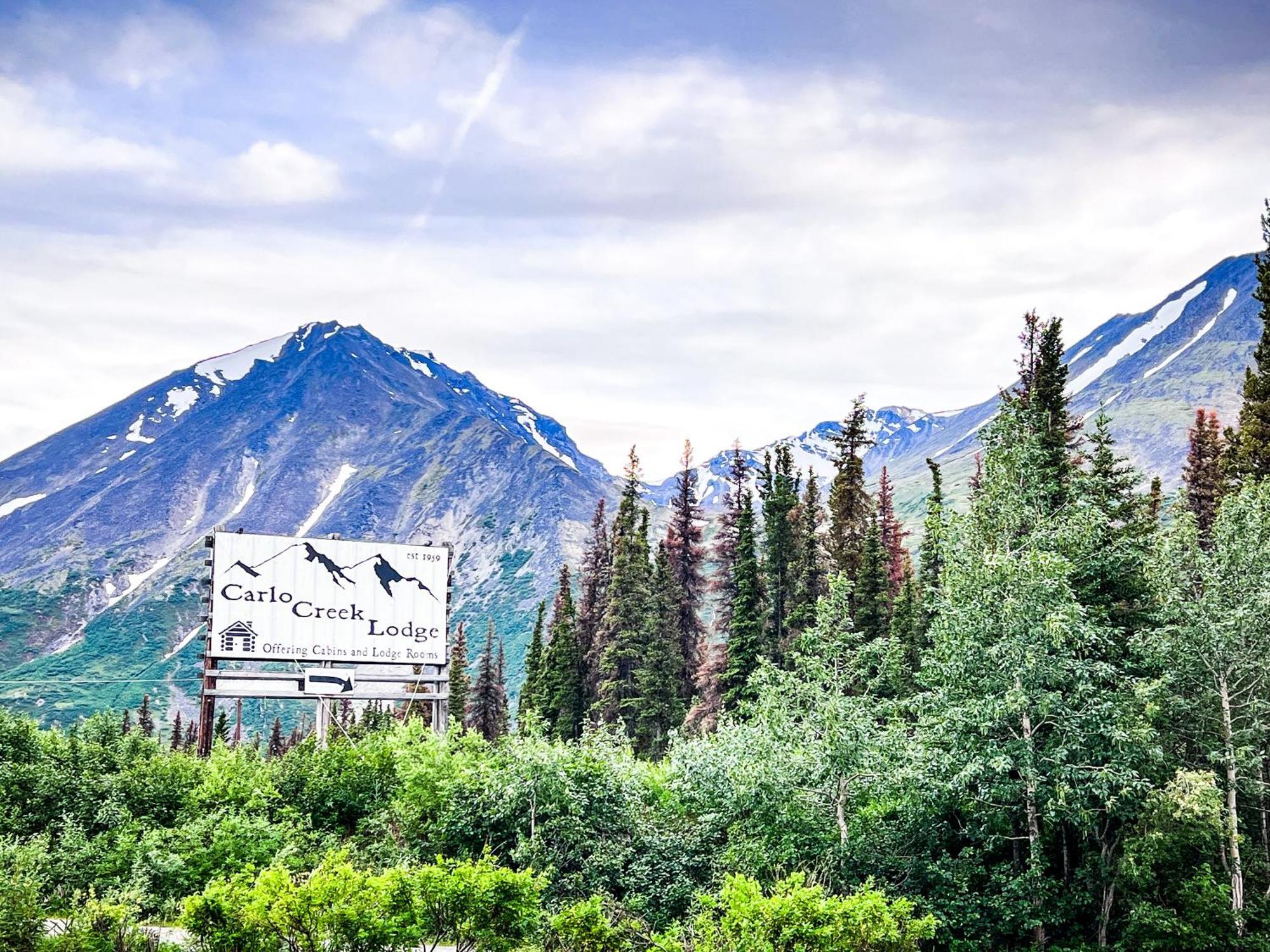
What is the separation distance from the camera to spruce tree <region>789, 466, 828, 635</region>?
142 ft

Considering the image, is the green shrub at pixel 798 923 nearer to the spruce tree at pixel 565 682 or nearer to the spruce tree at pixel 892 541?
the spruce tree at pixel 892 541

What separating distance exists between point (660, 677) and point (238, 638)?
20.8m

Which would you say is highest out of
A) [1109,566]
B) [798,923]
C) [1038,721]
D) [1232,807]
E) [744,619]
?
[1109,566]

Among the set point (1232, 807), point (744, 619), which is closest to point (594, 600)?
point (744, 619)

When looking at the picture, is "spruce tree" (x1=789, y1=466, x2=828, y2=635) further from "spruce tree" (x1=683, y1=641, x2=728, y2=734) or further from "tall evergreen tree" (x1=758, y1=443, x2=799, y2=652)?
"spruce tree" (x1=683, y1=641, x2=728, y2=734)

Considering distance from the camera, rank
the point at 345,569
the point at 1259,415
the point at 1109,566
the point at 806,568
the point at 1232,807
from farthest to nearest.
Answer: the point at 806,568
the point at 345,569
the point at 1259,415
the point at 1109,566
the point at 1232,807

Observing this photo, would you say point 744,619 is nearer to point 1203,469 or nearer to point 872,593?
point 872,593

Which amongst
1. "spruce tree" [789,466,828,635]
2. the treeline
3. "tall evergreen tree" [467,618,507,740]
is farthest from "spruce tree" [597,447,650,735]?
the treeline

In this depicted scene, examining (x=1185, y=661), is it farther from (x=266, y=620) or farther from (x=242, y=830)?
(x=266, y=620)

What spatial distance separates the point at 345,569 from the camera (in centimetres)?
3712

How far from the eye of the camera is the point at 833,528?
158 feet

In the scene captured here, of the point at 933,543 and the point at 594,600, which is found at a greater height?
the point at 933,543

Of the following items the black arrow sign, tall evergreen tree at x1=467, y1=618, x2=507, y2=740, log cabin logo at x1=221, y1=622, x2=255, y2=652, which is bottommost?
tall evergreen tree at x1=467, y1=618, x2=507, y2=740

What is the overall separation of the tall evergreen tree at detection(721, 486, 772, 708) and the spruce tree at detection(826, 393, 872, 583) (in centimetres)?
423
